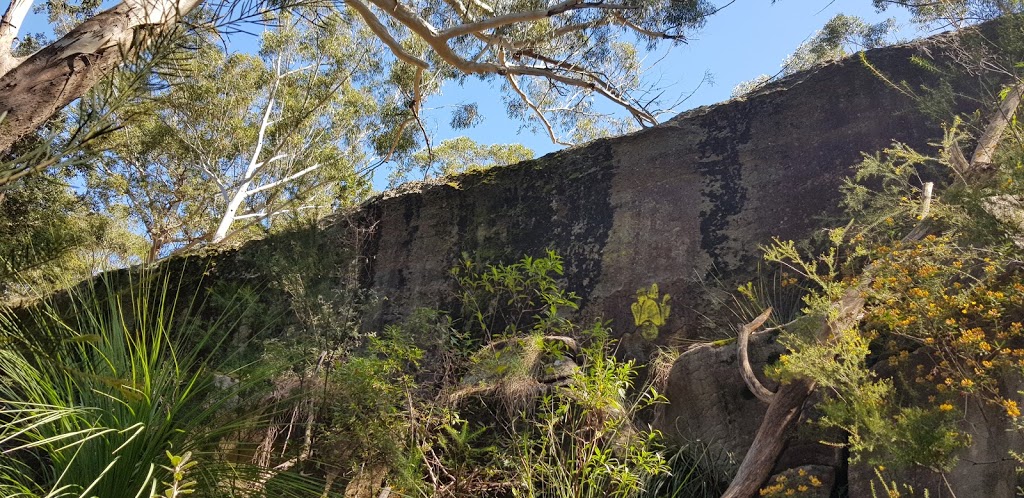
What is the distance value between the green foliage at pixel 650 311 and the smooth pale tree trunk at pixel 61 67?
115 inches

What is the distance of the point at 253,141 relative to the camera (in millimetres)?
12656

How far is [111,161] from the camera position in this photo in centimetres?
1137

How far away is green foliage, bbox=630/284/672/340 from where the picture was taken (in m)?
4.48

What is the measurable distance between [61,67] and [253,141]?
10694 mm

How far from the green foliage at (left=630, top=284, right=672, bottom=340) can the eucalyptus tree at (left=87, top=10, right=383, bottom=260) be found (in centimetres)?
797

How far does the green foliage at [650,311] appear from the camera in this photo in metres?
4.48

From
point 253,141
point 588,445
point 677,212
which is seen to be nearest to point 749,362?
point 588,445

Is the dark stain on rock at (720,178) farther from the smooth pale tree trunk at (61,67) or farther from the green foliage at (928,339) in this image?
the smooth pale tree trunk at (61,67)

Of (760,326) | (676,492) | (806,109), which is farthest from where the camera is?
(806,109)

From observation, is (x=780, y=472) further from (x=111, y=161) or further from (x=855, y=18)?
(x=855, y=18)

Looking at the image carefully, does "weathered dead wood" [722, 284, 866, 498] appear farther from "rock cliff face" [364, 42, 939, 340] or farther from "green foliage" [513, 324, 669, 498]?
"rock cliff face" [364, 42, 939, 340]

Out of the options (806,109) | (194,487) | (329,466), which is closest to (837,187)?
(806,109)

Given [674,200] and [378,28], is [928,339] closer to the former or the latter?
[674,200]

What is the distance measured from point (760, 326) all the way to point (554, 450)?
1278 mm
